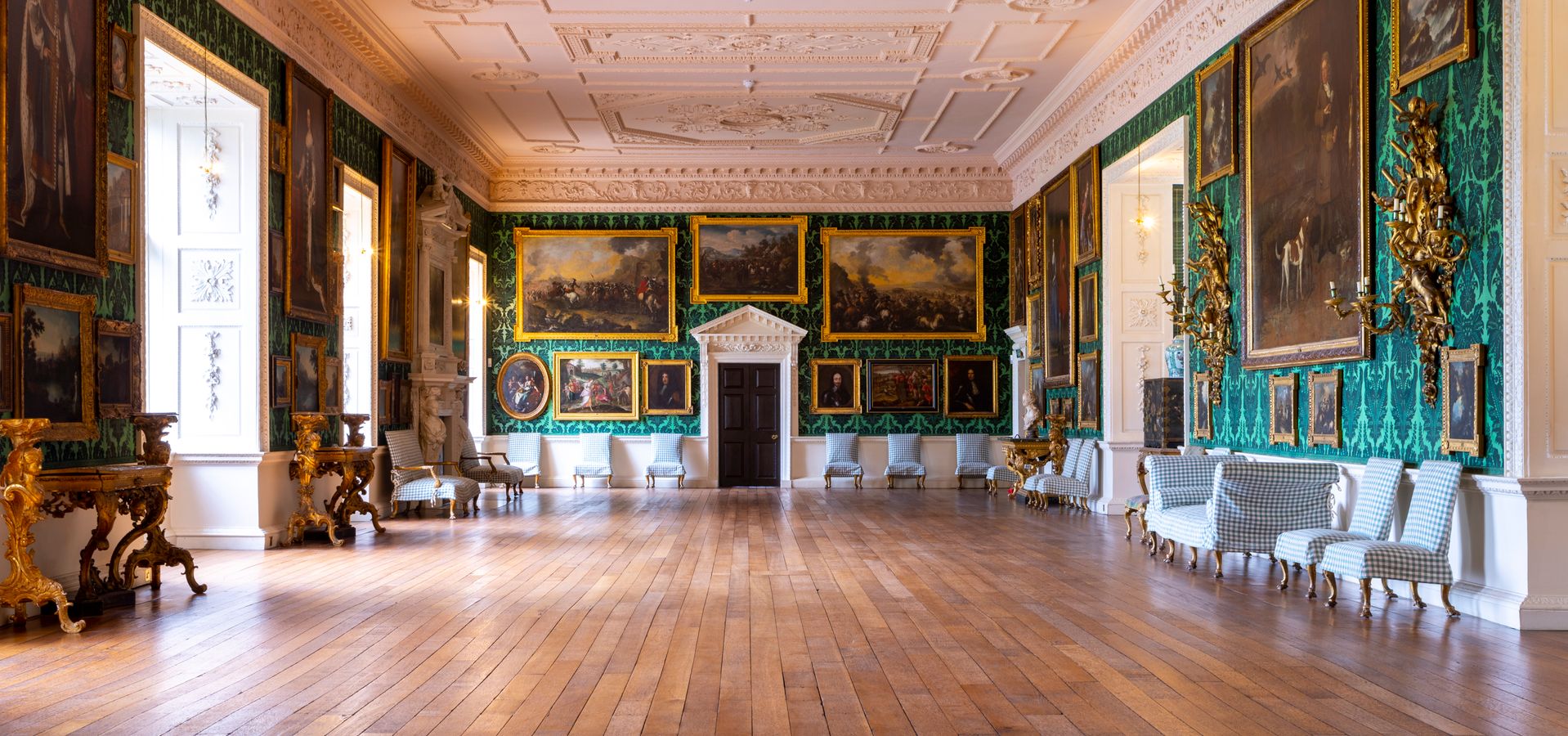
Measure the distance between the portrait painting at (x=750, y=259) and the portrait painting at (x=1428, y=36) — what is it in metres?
14.3

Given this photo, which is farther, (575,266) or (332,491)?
(575,266)

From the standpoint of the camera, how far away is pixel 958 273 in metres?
22.7

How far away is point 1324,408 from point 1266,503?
121 cm

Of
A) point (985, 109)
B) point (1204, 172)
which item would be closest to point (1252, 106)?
point (1204, 172)

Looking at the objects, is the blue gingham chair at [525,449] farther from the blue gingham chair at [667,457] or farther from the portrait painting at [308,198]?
the portrait painting at [308,198]

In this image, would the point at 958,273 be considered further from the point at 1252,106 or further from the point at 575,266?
the point at 1252,106

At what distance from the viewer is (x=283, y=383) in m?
12.4

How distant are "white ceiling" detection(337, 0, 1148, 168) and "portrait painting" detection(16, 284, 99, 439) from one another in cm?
600

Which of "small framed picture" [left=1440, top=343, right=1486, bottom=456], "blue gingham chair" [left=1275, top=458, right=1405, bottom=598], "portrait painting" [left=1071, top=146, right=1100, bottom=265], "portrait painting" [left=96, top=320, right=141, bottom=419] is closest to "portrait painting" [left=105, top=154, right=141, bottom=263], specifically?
"portrait painting" [left=96, top=320, right=141, bottom=419]

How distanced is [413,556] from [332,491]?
289 cm

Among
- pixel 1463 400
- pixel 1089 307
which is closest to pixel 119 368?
pixel 1463 400

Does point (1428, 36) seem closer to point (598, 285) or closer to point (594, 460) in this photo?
point (598, 285)

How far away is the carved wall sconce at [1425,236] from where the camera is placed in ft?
27.1

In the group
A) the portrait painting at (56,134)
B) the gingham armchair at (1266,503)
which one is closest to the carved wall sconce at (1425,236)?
the gingham armchair at (1266,503)
